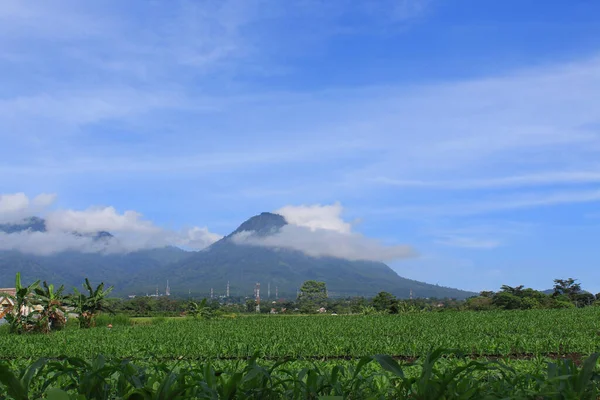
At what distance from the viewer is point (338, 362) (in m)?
16.4

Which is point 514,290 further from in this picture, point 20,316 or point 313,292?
point 313,292

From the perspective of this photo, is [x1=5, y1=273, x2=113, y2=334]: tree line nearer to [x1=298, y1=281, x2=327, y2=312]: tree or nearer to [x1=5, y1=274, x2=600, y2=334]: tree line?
[x1=5, y1=274, x2=600, y2=334]: tree line

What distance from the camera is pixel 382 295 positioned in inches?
2650

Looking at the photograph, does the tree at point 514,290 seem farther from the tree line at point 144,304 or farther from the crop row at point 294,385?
the crop row at point 294,385

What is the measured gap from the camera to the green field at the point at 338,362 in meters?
2.95

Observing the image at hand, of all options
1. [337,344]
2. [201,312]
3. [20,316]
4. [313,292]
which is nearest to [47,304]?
[20,316]

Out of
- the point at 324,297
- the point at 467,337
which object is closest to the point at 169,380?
the point at 467,337

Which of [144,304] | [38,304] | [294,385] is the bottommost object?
[144,304]

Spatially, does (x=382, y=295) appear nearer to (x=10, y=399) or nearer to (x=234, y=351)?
(x=234, y=351)

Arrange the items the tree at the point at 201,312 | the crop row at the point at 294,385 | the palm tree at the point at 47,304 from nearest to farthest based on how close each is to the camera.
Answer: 1. the crop row at the point at 294,385
2. the palm tree at the point at 47,304
3. the tree at the point at 201,312

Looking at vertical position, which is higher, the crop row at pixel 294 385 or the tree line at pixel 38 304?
the crop row at pixel 294 385

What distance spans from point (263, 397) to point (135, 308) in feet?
270

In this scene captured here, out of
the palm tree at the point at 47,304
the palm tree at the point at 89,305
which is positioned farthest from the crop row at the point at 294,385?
the palm tree at the point at 89,305

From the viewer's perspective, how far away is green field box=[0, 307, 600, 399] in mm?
2951
